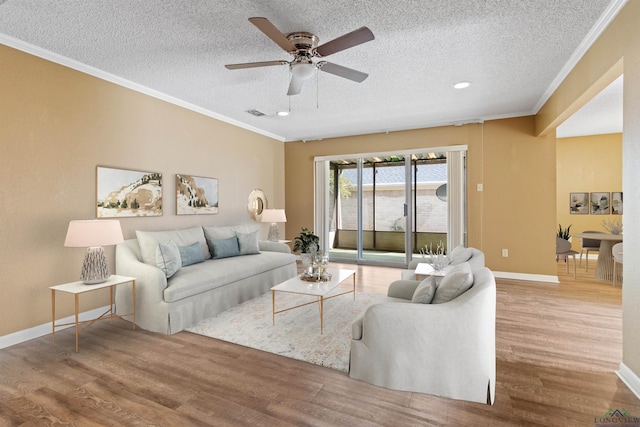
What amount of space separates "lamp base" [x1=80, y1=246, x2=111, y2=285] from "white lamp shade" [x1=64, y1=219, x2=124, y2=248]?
0.17 meters

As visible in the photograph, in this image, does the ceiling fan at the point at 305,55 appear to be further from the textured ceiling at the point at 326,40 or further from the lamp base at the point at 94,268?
the lamp base at the point at 94,268

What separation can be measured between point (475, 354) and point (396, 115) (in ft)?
13.6

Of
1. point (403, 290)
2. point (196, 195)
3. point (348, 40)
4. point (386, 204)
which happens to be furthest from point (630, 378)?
point (196, 195)

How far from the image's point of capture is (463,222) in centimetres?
555

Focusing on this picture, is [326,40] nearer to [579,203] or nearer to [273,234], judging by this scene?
[273,234]

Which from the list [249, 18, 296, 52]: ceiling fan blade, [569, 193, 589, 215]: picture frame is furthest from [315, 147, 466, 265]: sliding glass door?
[249, 18, 296, 52]: ceiling fan blade

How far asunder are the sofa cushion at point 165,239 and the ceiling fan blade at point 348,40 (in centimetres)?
272

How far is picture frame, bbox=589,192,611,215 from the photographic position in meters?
6.75

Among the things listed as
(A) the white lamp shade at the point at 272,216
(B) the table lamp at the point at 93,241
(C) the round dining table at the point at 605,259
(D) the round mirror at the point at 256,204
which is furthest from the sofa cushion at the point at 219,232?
(C) the round dining table at the point at 605,259

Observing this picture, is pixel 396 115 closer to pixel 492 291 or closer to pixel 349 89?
pixel 349 89

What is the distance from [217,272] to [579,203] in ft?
25.7

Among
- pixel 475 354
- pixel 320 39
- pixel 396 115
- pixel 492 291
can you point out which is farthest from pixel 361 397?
pixel 396 115

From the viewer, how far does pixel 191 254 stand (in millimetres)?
3926

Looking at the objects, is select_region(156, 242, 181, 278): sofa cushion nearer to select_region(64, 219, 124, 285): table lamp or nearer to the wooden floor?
select_region(64, 219, 124, 285): table lamp
